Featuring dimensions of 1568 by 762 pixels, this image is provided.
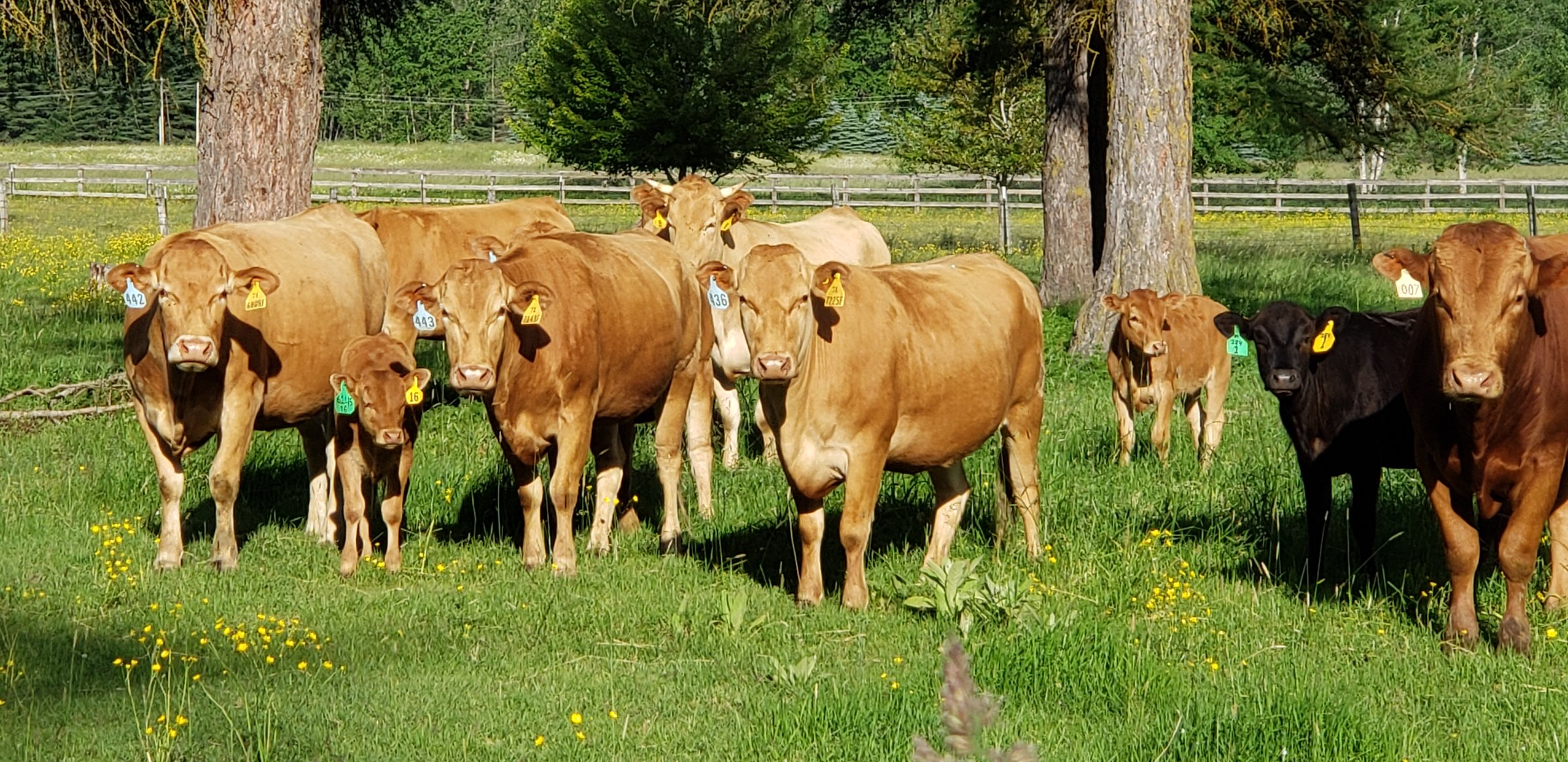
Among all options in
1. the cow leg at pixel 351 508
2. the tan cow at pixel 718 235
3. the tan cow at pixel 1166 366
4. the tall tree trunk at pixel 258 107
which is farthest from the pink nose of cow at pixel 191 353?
the tan cow at pixel 1166 366

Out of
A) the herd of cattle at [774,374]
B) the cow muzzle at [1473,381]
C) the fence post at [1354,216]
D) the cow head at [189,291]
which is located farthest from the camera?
the fence post at [1354,216]

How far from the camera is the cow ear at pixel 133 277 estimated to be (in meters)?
8.00

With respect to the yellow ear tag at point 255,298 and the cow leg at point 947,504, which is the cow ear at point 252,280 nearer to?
the yellow ear tag at point 255,298

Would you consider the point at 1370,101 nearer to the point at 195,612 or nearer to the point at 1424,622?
the point at 1424,622

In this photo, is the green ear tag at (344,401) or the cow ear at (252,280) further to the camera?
the cow ear at (252,280)

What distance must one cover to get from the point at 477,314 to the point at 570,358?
63 cm

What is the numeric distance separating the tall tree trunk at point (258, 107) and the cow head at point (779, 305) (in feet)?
18.7

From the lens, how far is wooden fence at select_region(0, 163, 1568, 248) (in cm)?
4647

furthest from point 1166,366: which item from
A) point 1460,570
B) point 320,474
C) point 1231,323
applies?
point 320,474

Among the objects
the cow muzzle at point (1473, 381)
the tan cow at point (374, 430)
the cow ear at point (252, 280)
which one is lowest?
the tan cow at point (374, 430)

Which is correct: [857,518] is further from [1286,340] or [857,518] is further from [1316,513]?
[1286,340]

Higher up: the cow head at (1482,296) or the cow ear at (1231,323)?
the cow head at (1482,296)

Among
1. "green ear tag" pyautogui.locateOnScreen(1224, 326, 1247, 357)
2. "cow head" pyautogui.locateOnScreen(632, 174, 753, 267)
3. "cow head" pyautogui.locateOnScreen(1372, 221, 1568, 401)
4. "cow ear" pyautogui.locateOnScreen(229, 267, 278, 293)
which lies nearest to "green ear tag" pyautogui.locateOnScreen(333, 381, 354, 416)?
"cow ear" pyautogui.locateOnScreen(229, 267, 278, 293)

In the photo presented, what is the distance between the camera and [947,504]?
8266 millimetres
